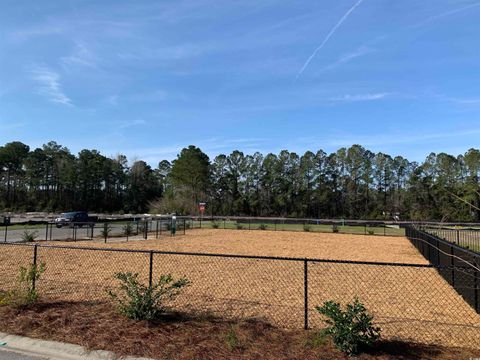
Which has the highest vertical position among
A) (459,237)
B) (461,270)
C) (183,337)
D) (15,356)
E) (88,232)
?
(461,270)

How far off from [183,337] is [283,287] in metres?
5.32

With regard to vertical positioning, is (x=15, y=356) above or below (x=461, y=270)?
below

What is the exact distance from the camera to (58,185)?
4286 inches

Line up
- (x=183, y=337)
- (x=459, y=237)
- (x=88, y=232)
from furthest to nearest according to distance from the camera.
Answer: (x=88, y=232), (x=459, y=237), (x=183, y=337)

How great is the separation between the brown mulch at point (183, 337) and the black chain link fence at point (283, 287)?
79 cm

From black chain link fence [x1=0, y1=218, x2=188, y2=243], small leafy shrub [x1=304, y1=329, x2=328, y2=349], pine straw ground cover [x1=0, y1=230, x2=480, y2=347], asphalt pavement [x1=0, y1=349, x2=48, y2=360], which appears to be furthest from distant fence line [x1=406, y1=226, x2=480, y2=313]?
black chain link fence [x1=0, y1=218, x2=188, y2=243]

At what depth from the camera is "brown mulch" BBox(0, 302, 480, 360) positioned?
5.11 metres

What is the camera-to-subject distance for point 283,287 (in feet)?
34.8

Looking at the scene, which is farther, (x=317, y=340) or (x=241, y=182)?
(x=241, y=182)

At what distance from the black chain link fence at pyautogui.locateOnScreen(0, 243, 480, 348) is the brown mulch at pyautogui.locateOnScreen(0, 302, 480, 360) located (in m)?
0.79

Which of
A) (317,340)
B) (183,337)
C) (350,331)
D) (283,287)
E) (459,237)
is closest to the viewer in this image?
(350,331)

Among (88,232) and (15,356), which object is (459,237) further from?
(15,356)

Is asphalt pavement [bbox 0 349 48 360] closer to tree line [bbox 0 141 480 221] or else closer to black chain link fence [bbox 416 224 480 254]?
black chain link fence [bbox 416 224 480 254]

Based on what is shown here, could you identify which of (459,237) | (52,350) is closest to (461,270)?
(52,350)
